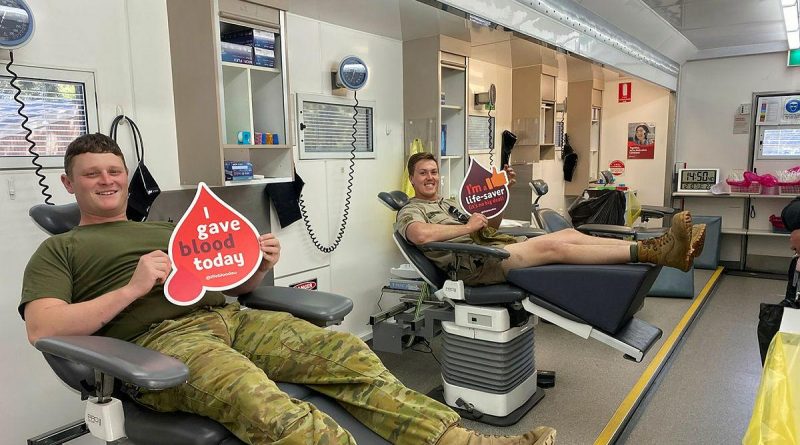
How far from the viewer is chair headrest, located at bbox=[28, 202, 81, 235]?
1.70m

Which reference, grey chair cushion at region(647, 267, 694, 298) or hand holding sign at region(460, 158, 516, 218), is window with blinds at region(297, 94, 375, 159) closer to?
hand holding sign at region(460, 158, 516, 218)

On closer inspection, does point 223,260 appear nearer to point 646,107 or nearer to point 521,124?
point 521,124

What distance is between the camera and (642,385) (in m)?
2.86

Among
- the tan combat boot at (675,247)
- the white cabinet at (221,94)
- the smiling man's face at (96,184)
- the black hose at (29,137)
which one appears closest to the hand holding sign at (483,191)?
the tan combat boot at (675,247)

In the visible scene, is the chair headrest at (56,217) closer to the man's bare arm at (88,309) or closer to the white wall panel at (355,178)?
the man's bare arm at (88,309)

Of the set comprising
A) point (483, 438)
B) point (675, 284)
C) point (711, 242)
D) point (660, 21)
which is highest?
point (660, 21)

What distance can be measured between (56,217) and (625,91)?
6156 mm

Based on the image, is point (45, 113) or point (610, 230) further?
point (610, 230)

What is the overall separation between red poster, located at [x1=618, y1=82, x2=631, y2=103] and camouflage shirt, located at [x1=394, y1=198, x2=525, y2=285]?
13.6 ft

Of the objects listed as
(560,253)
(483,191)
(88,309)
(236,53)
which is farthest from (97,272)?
(560,253)

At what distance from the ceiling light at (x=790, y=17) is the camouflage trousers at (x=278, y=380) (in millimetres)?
3943

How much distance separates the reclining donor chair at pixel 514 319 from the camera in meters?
2.15

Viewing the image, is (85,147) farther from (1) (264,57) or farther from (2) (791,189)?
(2) (791,189)

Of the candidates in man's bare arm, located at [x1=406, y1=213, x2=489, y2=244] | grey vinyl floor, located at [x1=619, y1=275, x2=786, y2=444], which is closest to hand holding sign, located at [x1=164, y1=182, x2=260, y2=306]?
man's bare arm, located at [x1=406, y1=213, x2=489, y2=244]
